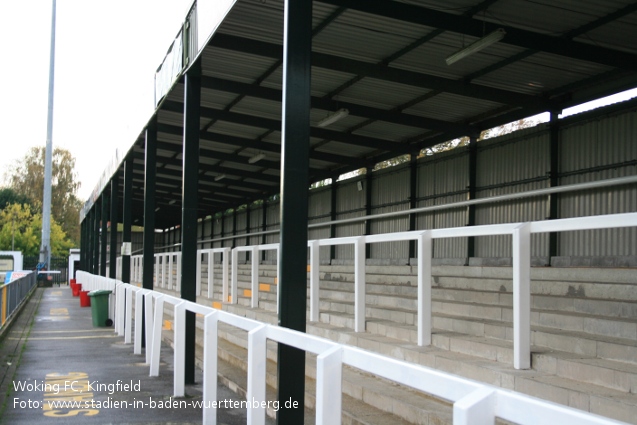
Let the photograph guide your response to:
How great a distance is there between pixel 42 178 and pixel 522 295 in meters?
81.4

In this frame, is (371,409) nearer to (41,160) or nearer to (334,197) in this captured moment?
(334,197)

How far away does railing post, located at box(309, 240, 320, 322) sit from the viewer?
8.70 metres

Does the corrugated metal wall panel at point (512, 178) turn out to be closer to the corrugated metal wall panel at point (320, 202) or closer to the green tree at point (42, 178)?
the corrugated metal wall panel at point (320, 202)

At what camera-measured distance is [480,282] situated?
9711 mm

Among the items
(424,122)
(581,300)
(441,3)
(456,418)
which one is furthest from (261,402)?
(424,122)

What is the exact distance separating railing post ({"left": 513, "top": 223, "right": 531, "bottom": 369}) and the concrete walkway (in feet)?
9.97

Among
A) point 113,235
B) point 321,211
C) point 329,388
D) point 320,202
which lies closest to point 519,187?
point 321,211

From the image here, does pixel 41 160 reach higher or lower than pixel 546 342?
higher

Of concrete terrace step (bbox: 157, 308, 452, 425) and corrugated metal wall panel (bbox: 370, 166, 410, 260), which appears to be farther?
corrugated metal wall panel (bbox: 370, 166, 410, 260)

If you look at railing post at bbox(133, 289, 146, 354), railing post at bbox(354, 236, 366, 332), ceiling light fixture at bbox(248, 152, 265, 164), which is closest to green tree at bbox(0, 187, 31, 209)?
ceiling light fixture at bbox(248, 152, 265, 164)

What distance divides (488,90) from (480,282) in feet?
15.5

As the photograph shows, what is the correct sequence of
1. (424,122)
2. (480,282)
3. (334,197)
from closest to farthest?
(480,282)
(424,122)
(334,197)

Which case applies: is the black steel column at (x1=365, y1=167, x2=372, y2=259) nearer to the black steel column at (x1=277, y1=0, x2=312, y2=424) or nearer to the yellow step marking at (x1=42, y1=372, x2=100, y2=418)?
the yellow step marking at (x1=42, y1=372, x2=100, y2=418)

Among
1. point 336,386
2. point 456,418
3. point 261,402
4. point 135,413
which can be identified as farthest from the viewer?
point 135,413
